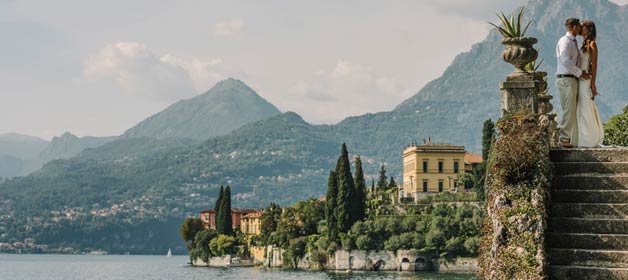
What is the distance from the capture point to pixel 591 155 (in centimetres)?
1379

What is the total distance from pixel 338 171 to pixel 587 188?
3495 inches

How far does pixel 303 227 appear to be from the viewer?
385 ft

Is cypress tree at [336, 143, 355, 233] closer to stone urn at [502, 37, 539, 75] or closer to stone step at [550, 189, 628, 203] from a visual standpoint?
stone urn at [502, 37, 539, 75]

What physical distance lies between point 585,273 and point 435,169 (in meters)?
104

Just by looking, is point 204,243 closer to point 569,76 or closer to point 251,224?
point 251,224

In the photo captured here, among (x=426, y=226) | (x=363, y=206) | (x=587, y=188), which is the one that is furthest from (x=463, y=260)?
(x=587, y=188)

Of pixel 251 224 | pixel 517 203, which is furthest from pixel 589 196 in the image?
pixel 251 224

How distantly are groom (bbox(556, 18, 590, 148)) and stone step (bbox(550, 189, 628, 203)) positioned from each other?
2.26m

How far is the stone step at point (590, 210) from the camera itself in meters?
12.4

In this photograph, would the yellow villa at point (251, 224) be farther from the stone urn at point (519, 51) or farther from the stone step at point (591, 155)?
the stone step at point (591, 155)

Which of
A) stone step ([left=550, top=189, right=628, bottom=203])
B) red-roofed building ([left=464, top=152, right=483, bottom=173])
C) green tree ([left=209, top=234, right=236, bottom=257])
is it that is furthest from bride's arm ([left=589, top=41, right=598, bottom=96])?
green tree ([left=209, top=234, right=236, bottom=257])

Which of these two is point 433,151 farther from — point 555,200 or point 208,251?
point 555,200

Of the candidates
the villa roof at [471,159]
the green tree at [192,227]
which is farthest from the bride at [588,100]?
the green tree at [192,227]

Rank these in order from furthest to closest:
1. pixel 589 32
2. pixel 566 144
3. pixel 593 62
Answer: pixel 566 144 → pixel 593 62 → pixel 589 32
